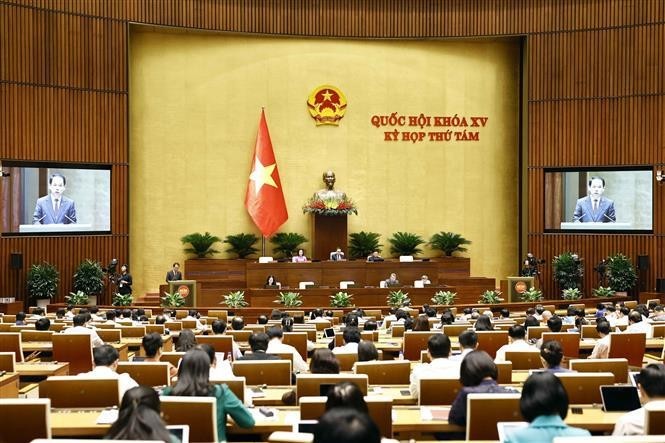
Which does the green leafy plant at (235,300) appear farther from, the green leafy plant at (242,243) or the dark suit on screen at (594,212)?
the dark suit on screen at (594,212)

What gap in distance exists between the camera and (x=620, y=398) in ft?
17.1

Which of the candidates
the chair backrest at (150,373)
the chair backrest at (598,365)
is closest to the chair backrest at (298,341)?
the chair backrest at (150,373)

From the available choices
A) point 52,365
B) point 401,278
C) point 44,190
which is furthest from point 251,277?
point 52,365

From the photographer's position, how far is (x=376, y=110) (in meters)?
21.6

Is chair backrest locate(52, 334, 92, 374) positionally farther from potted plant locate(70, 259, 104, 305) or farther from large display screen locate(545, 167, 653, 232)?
large display screen locate(545, 167, 653, 232)

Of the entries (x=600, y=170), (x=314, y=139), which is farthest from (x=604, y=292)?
(x=314, y=139)

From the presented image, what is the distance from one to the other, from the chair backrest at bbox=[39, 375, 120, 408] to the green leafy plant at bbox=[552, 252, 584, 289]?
50.9 ft

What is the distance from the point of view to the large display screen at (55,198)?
1825cm

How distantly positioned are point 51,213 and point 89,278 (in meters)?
1.72

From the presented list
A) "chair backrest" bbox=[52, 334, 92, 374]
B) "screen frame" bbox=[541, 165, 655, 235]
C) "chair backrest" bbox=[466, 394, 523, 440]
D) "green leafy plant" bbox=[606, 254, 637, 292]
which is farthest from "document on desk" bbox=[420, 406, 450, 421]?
"screen frame" bbox=[541, 165, 655, 235]

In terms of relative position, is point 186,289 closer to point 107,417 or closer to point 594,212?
point 594,212

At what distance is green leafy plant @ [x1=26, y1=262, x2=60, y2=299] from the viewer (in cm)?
1775

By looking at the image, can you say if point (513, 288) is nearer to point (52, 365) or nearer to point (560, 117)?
point (560, 117)

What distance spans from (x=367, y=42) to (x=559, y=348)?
53.9ft
